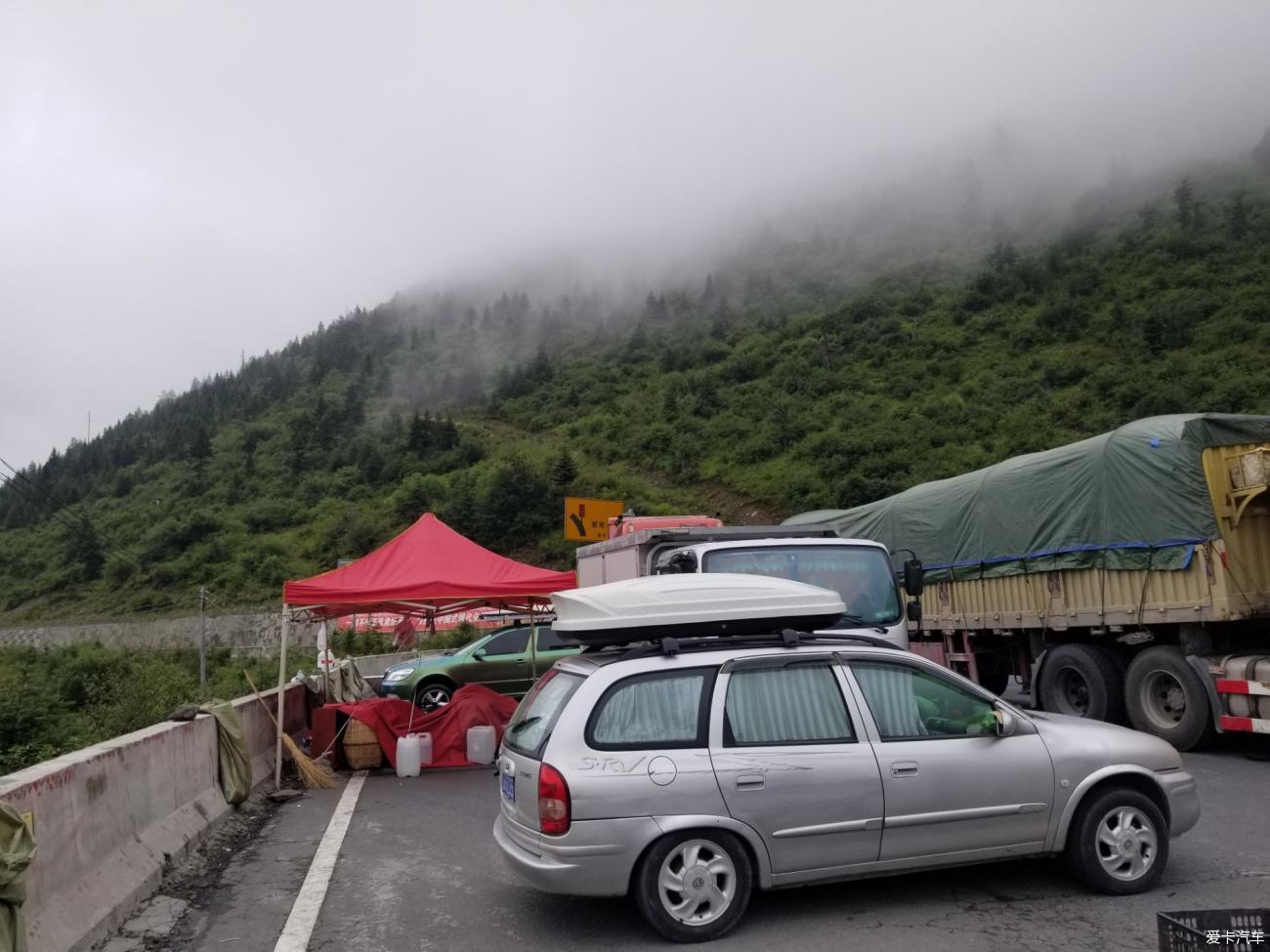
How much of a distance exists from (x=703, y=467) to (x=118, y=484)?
205ft

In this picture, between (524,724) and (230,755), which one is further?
(230,755)

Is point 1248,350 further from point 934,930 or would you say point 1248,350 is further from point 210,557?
point 210,557

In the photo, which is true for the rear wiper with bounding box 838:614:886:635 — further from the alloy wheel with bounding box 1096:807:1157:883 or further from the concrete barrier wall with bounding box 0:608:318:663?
the concrete barrier wall with bounding box 0:608:318:663

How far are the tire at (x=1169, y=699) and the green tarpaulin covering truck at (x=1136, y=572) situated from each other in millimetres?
15

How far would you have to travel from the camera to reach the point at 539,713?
582cm

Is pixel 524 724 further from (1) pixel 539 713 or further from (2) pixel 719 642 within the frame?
(2) pixel 719 642

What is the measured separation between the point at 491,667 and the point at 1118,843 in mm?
12448

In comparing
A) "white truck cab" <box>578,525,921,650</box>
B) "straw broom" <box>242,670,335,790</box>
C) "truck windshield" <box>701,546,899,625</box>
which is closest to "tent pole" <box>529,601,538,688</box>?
"straw broom" <box>242,670,335,790</box>

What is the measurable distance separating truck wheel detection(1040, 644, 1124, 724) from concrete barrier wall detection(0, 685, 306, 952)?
9019mm

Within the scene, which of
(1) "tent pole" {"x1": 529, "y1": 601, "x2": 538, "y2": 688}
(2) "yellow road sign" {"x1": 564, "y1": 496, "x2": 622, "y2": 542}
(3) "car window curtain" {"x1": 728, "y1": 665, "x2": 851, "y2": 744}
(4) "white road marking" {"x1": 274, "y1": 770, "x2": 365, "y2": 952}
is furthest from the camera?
(2) "yellow road sign" {"x1": 564, "y1": 496, "x2": 622, "y2": 542}

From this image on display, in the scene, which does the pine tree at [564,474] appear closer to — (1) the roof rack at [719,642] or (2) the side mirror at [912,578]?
(2) the side mirror at [912,578]

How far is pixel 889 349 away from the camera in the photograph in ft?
218

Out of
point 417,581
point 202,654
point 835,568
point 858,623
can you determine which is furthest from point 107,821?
point 202,654

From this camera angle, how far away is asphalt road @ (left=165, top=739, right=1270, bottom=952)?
16.9 feet
